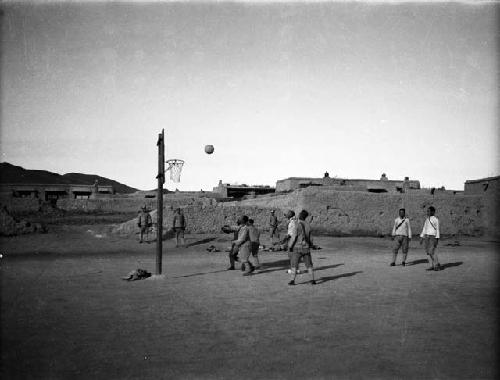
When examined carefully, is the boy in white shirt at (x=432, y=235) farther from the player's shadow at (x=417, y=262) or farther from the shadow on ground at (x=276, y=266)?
the shadow on ground at (x=276, y=266)

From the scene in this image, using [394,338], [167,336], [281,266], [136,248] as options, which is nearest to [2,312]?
[167,336]

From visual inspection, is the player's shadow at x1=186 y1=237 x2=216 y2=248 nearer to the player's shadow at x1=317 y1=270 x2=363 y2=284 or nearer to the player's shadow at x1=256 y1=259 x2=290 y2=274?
the player's shadow at x1=256 y1=259 x2=290 y2=274

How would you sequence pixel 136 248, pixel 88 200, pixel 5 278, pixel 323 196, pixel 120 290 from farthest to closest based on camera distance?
pixel 88 200, pixel 323 196, pixel 136 248, pixel 5 278, pixel 120 290

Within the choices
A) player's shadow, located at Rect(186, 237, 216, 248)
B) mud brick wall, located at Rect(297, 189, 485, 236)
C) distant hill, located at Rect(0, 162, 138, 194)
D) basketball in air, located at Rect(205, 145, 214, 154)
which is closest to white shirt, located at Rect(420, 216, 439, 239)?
basketball in air, located at Rect(205, 145, 214, 154)

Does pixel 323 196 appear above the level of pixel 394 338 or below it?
above

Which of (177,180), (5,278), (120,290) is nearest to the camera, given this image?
(120,290)

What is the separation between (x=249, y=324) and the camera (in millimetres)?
5426

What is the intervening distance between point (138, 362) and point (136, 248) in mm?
13404

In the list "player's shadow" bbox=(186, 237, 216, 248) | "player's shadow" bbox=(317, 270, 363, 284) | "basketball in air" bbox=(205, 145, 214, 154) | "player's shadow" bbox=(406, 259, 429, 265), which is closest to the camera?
"player's shadow" bbox=(317, 270, 363, 284)

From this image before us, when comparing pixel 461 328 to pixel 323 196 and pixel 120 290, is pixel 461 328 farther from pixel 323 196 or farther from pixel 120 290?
pixel 323 196

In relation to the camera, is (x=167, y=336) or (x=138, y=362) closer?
(x=138, y=362)

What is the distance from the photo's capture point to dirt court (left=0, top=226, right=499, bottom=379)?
3.93m

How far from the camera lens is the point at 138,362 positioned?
13.3ft

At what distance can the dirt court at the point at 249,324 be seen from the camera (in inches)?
155
